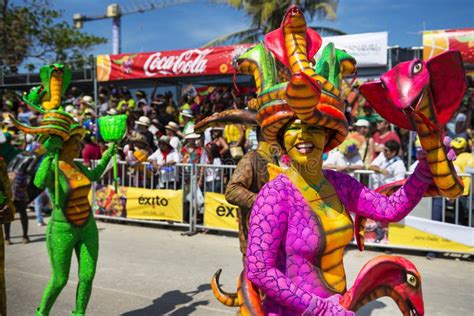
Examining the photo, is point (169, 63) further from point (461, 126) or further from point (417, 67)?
point (417, 67)

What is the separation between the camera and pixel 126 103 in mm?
12062

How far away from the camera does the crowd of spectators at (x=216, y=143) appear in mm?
6758

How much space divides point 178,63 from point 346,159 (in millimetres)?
4637

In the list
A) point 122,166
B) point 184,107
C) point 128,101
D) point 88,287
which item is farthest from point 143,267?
point 128,101

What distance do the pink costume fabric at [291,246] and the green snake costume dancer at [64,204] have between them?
2.20m

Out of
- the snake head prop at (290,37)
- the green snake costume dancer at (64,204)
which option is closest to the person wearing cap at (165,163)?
the green snake costume dancer at (64,204)

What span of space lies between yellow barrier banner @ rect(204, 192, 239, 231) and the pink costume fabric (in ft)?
17.9

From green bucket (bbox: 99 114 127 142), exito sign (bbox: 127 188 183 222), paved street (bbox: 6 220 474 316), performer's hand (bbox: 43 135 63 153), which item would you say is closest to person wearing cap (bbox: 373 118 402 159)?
paved street (bbox: 6 220 474 316)

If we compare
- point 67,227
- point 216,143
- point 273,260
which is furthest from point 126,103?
point 273,260

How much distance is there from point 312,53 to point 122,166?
7.05 meters

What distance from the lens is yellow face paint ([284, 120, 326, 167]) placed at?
194 cm

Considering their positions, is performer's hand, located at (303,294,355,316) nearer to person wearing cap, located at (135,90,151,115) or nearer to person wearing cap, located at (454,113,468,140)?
person wearing cap, located at (454,113,468,140)

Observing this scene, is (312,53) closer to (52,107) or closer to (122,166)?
(52,107)

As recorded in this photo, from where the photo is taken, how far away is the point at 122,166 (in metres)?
8.71
